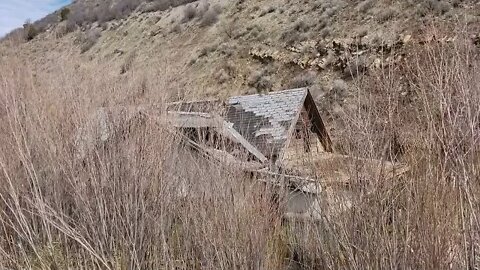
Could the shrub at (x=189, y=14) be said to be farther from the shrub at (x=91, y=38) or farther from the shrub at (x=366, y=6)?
the shrub at (x=366, y=6)

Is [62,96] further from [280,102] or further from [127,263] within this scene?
[280,102]

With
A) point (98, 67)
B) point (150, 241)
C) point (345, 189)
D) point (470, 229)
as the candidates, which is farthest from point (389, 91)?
point (98, 67)

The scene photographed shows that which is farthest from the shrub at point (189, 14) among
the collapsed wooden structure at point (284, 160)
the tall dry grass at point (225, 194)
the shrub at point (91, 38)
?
the tall dry grass at point (225, 194)

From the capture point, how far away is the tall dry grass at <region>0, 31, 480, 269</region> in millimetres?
2723

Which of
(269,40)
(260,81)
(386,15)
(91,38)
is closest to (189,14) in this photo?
(91,38)

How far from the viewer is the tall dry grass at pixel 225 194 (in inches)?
107

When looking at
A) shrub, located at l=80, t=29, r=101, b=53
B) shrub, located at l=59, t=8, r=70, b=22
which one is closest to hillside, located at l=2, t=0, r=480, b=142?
shrub, located at l=80, t=29, r=101, b=53

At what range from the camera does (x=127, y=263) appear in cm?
371

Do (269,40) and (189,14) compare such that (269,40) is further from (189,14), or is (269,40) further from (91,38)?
(91,38)

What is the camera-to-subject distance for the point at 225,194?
12.5 ft

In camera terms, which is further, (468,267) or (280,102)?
(280,102)

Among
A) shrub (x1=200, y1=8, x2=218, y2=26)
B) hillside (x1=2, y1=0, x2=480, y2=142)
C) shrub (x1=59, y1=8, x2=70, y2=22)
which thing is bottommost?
hillside (x1=2, y1=0, x2=480, y2=142)

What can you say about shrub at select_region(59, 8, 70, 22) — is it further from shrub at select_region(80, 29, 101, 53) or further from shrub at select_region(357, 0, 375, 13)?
shrub at select_region(357, 0, 375, 13)

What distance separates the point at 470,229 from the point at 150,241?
230 centimetres
